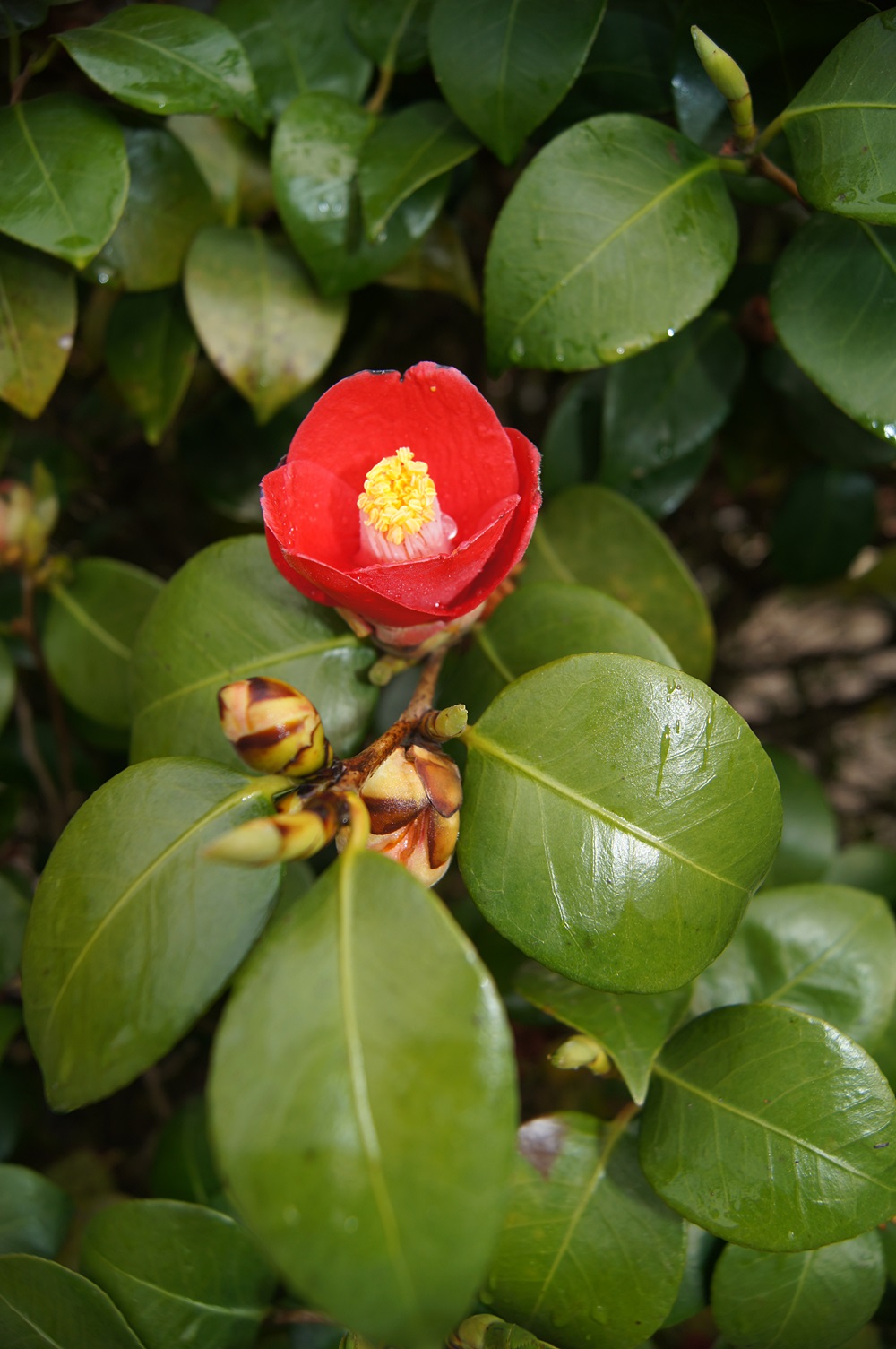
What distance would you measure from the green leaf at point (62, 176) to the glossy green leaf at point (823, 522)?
0.86 meters

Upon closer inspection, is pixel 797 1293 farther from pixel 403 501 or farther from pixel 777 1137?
pixel 403 501

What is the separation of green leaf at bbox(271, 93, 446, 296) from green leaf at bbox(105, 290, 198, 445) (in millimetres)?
197

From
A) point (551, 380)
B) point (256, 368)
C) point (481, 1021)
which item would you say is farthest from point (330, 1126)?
point (551, 380)

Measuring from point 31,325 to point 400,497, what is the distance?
17.7 inches

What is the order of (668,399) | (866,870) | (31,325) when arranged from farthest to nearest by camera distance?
(866,870) < (668,399) < (31,325)

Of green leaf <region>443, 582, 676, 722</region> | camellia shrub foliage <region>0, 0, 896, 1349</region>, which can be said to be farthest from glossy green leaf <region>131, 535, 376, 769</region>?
green leaf <region>443, 582, 676, 722</region>

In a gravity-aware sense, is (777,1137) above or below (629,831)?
below

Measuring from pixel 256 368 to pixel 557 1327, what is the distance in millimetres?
862

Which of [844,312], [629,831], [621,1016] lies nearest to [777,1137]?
[621,1016]

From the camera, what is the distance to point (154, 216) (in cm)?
90

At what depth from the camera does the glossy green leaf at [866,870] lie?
1.13 meters

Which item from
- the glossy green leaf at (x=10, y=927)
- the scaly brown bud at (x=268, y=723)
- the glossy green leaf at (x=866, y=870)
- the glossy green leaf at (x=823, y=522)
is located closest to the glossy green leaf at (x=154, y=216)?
the scaly brown bud at (x=268, y=723)

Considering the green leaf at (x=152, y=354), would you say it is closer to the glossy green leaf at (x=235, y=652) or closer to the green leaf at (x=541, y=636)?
the glossy green leaf at (x=235, y=652)

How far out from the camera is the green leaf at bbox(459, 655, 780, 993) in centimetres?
59
